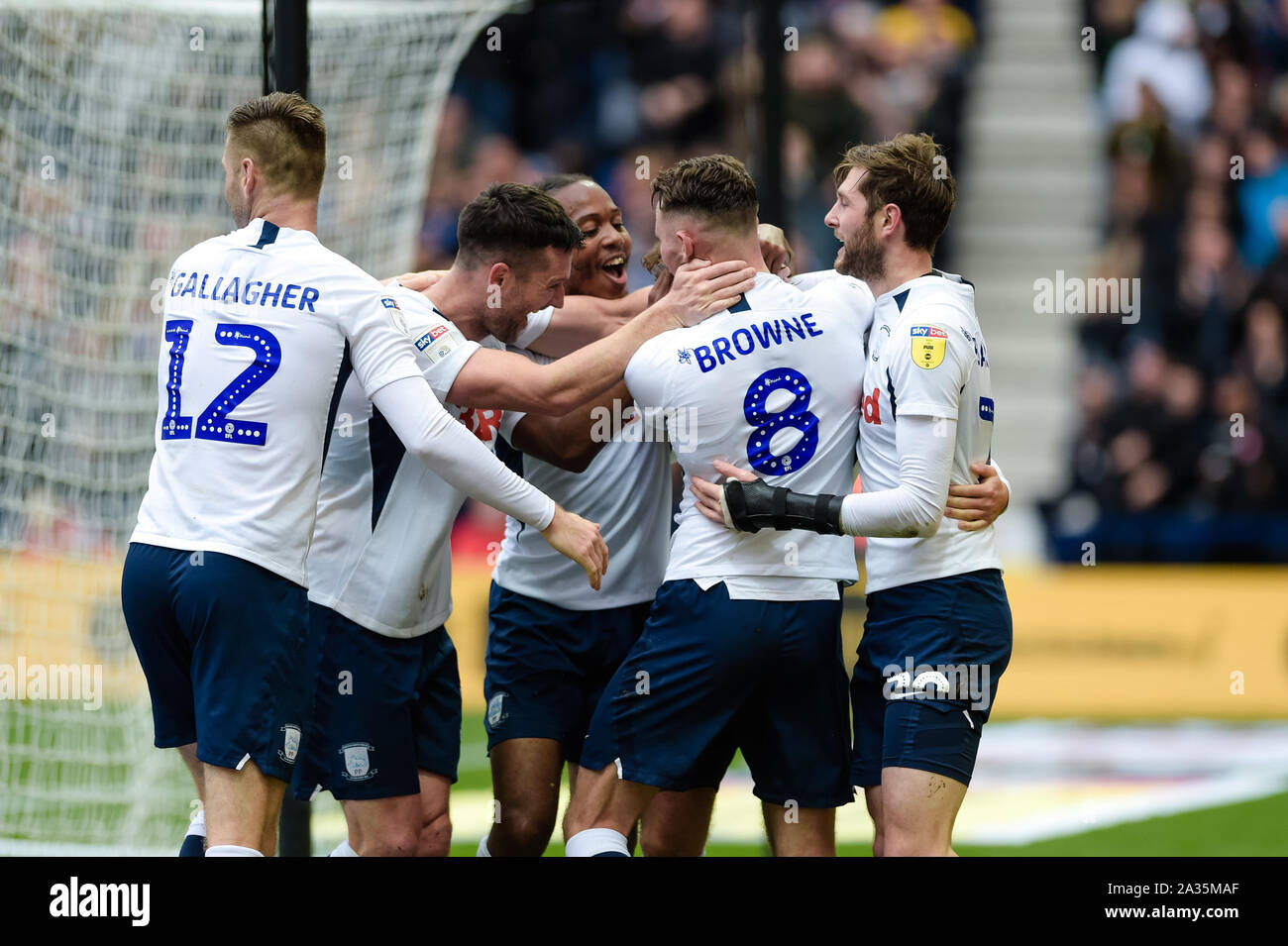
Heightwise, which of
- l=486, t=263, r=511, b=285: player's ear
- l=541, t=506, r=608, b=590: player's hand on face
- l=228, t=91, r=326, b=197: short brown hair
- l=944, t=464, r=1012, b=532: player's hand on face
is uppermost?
l=228, t=91, r=326, b=197: short brown hair

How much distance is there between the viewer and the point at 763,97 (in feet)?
21.2

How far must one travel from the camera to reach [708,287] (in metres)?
5.37

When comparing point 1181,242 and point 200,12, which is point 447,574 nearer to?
point 200,12

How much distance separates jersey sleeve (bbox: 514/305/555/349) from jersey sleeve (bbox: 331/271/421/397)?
1123mm

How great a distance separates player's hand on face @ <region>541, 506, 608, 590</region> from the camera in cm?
524

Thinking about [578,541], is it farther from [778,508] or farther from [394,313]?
[394,313]

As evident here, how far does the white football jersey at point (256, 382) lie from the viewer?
16.2 ft

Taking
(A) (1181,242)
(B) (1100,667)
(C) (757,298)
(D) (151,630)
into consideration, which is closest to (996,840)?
(B) (1100,667)

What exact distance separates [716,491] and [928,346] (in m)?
0.83

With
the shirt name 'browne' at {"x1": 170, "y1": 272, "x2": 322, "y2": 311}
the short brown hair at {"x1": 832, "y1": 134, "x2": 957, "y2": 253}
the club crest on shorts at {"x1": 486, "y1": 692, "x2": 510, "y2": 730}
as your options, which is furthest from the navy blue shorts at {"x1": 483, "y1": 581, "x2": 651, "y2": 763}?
the short brown hair at {"x1": 832, "y1": 134, "x2": 957, "y2": 253}

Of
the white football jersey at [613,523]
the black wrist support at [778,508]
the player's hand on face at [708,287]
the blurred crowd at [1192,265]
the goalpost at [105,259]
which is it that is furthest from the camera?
the blurred crowd at [1192,265]

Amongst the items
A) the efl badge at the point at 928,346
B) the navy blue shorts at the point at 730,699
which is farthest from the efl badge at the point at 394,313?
the efl badge at the point at 928,346

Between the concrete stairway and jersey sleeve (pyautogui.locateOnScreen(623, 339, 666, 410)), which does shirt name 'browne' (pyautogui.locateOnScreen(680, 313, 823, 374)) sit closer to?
jersey sleeve (pyautogui.locateOnScreen(623, 339, 666, 410))

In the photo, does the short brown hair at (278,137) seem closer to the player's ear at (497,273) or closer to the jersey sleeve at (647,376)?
the player's ear at (497,273)
